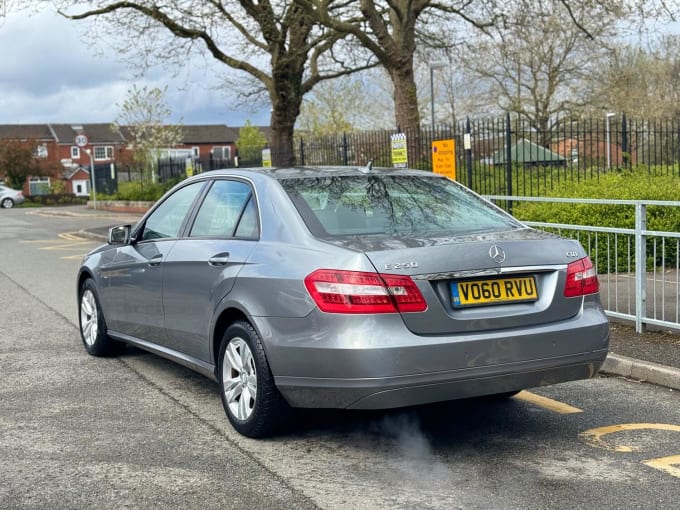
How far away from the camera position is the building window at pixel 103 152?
101438mm

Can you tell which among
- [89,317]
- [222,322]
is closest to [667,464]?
[222,322]

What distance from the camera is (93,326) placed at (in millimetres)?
7562

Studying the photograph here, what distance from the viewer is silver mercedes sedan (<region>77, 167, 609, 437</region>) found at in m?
4.37

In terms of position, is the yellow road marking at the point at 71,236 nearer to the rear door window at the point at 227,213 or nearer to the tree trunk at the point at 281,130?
the tree trunk at the point at 281,130

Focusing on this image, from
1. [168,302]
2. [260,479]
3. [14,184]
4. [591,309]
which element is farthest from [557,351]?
[14,184]

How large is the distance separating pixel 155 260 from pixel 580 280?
288 centimetres

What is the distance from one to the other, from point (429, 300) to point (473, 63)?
40708 millimetres

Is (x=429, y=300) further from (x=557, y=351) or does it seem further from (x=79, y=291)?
(x=79, y=291)

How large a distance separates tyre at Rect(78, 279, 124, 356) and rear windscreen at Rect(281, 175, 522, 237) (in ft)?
9.10

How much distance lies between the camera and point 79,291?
794 cm

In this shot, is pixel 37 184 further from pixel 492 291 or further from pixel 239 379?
pixel 492 291

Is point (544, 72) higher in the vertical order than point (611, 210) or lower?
higher

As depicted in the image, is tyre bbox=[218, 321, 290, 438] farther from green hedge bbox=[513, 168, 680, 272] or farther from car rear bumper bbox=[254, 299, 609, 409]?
green hedge bbox=[513, 168, 680, 272]


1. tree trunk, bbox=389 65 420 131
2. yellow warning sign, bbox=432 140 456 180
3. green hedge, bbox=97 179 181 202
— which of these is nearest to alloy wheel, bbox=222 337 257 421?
yellow warning sign, bbox=432 140 456 180
